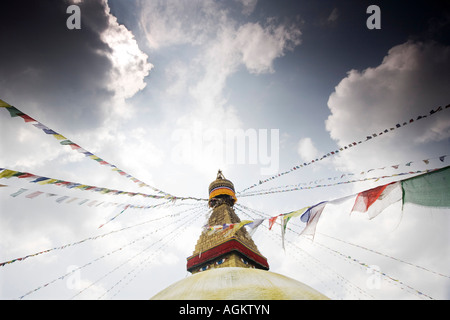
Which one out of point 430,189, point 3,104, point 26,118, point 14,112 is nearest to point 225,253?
point 430,189

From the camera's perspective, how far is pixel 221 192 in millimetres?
15594

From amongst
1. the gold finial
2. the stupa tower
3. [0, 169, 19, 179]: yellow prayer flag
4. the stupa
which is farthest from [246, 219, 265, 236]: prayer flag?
the gold finial

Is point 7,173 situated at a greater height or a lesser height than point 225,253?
greater

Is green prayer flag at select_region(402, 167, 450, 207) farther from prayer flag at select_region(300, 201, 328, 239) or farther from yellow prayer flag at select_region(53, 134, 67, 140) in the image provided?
yellow prayer flag at select_region(53, 134, 67, 140)

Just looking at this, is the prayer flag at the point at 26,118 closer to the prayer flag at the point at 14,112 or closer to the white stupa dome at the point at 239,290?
the prayer flag at the point at 14,112

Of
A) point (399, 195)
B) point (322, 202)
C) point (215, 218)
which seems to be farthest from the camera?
point (215, 218)

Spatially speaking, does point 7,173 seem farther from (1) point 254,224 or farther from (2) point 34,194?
(1) point 254,224

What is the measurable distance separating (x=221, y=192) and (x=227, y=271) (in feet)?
34.0

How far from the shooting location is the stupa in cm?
401

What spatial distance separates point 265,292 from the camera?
3.94 metres
